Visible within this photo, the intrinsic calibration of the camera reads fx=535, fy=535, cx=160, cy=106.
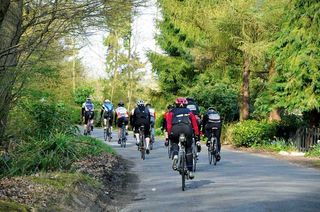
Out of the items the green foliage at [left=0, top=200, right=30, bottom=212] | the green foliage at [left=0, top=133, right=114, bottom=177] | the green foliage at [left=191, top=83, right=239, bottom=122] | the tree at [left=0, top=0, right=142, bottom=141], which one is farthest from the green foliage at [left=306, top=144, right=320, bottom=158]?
the green foliage at [left=0, top=200, right=30, bottom=212]

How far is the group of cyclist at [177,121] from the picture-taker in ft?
39.3

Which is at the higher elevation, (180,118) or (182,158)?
(180,118)

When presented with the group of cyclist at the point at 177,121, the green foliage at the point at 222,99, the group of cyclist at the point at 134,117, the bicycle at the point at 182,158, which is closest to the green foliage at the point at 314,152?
the group of cyclist at the point at 177,121

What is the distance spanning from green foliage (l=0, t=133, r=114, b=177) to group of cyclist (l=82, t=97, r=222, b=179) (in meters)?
2.47

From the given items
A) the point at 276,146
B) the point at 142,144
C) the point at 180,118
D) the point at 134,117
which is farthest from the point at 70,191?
the point at 276,146

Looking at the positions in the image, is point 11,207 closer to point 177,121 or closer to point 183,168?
point 183,168

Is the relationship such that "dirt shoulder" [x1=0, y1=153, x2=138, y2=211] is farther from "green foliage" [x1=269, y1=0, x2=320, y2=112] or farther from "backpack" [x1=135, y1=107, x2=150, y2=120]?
"green foliage" [x1=269, y1=0, x2=320, y2=112]

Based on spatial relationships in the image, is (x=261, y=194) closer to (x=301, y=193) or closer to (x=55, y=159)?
(x=301, y=193)

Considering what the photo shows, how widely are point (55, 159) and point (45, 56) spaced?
312 centimetres

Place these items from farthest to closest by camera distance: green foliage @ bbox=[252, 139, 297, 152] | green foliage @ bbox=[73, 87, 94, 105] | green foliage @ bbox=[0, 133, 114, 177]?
green foliage @ bbox=[73, 87, 94, 105], green foliage @ bbox=[252, 139, 297, 152], green foliage @ bbox=[0, 133, 114, 177]

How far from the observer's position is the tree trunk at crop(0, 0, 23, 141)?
8.52 metres

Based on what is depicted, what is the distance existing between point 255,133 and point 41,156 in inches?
602

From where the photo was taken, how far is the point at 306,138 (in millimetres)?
23578

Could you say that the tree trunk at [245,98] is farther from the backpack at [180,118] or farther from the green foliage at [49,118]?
the backpack at [180,118]
